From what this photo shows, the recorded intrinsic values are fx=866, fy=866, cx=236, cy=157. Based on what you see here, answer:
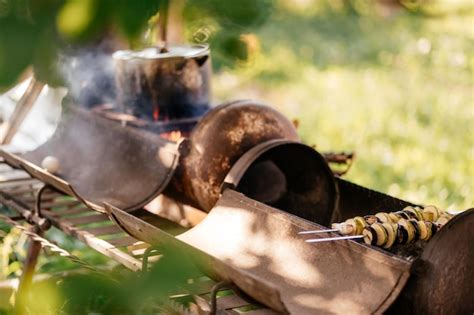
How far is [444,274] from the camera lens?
2.40 meters

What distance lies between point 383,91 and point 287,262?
6.37 m

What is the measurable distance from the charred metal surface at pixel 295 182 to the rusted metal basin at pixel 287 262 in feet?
1.49

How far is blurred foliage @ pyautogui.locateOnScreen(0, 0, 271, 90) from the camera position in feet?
2.46

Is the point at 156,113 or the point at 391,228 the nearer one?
the point at 391,228

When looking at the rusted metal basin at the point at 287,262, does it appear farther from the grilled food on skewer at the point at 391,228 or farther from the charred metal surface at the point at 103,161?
the charred metal surface at the point at 103,161

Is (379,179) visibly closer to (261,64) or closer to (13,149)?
(13,149)

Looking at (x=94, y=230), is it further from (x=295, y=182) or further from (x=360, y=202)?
(x=360, y=202)

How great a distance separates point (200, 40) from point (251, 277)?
51.4 inches

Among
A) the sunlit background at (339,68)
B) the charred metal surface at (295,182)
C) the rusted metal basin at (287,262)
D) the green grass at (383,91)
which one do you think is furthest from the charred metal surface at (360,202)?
the green grass at (383,91)

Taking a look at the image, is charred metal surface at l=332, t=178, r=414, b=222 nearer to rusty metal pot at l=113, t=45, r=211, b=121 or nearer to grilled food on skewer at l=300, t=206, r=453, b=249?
grilled food on skewer at l=300, t=206, r=453, b=249

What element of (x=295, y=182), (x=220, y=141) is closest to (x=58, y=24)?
(x=220, y=141)

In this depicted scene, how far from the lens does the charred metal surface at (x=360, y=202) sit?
3186 millimetres

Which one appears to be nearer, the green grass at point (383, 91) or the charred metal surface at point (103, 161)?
the charred metal surface at point (103, 161)

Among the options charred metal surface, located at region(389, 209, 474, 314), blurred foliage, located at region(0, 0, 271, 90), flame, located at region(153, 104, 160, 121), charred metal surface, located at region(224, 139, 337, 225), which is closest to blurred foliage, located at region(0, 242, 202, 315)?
blurred foliage, located at region(0, 0, 271, 90)
